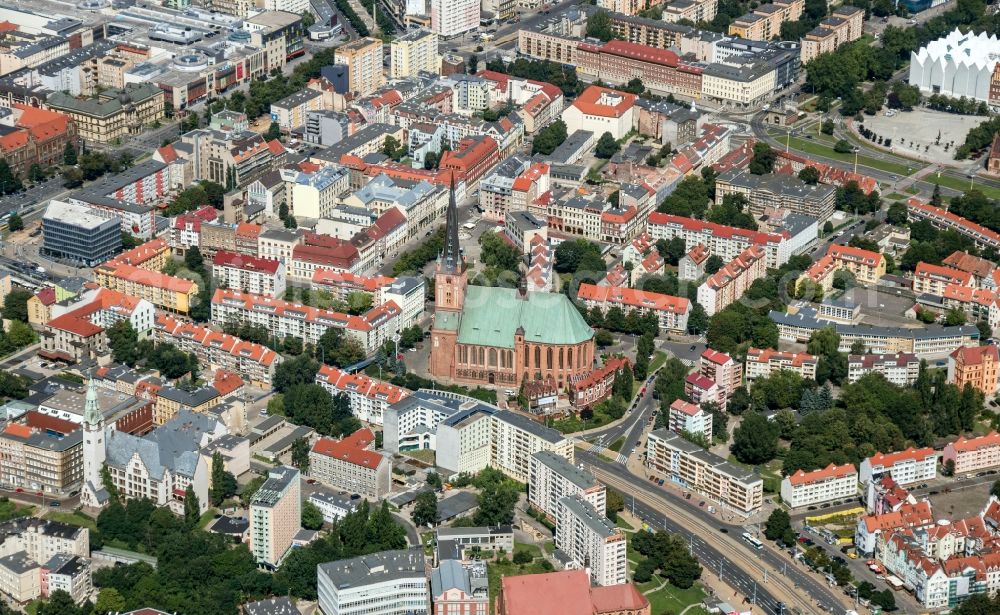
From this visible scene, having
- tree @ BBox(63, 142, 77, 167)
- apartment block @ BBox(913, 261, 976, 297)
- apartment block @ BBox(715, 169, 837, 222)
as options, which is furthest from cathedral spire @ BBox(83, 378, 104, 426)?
apartment block @ BBox(913, 261, 976, 297)

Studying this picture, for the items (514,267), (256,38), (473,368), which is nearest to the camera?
(473,368)

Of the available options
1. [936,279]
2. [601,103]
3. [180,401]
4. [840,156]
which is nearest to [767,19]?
[840,156]

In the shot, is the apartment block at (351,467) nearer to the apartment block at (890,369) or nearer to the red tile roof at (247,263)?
A: the red tile roof at (247,263)

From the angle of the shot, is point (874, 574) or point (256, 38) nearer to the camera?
point (874, 574)

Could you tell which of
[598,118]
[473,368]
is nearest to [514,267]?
[473,368]

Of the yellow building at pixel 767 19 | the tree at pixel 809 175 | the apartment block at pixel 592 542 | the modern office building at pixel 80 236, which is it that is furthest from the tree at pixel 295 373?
the yellow building at pixel 767 19

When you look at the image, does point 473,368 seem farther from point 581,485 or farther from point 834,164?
point 834,164

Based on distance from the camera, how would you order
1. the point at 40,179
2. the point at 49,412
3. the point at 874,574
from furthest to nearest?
the point at 40,179
the point at 49,412
the point at 874,574
